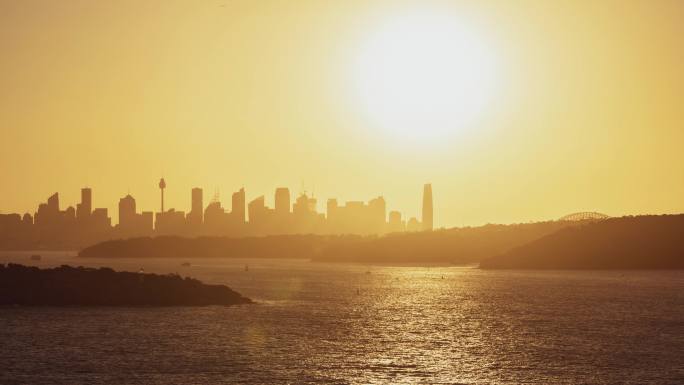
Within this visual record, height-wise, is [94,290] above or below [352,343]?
above

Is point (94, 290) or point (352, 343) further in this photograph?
point (94, 290)

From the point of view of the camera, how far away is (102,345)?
229ft

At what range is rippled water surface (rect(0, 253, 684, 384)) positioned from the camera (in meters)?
57.7

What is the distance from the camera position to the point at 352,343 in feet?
242

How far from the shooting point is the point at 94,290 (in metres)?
107

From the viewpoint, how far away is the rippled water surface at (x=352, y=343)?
57719 millimetres

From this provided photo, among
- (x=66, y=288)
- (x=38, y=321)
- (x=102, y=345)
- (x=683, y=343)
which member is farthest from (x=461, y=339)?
(x=66, y=288)

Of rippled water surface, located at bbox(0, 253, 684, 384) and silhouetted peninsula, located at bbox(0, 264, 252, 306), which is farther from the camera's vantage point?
silhouetted peninsula, located at bbox(0, 264, 252, 306)

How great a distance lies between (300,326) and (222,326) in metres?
7.82

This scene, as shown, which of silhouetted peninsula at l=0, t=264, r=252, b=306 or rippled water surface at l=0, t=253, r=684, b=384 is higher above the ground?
silhouetted peninsula at l=0, t=264, r=252, b=306

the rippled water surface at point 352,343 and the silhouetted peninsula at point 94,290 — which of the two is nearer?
the rippled water surface at point 352,343

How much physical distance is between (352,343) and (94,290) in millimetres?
44783

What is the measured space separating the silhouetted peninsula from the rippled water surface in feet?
20.3

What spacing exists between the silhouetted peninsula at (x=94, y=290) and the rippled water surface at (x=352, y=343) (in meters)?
6.19
